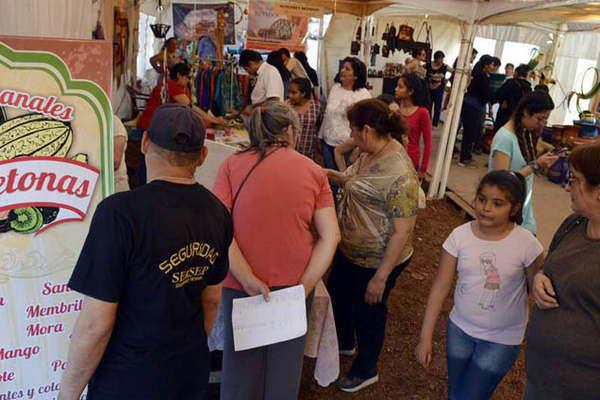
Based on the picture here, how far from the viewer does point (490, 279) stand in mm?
2025

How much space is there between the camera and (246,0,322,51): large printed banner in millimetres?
6465

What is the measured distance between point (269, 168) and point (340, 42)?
414 inches

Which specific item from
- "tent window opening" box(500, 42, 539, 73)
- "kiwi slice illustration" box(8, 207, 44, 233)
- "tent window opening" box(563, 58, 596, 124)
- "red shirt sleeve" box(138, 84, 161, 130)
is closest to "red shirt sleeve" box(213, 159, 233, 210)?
"kiwi slice illustration" box(8, 207, 44, 233)

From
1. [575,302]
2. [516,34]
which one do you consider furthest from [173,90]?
[516,34]

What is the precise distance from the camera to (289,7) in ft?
22.0

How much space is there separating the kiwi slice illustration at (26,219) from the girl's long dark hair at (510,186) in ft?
5.27

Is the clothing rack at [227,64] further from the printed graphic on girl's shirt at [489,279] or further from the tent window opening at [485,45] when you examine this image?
the tent window opening at [485,45]

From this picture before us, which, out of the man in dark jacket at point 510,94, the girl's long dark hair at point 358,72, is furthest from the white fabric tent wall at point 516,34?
the girl's long dark hair at point 358,72

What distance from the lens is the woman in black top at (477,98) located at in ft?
26.4

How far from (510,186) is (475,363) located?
74 centimetres

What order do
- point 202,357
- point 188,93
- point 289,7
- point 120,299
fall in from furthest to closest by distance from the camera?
point 289,7 < point 188,93 < point 202,357 < point 120,299

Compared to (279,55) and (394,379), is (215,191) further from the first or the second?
(279,55)

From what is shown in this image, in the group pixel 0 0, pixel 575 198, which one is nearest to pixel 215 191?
pixel 0 0

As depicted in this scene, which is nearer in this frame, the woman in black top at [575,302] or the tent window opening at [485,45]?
the woman in black top at [575,302]
